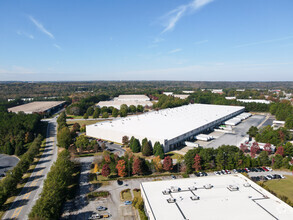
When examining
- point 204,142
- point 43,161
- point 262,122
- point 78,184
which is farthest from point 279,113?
point 43,161

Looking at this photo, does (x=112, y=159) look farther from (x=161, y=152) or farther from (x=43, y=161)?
(x=43, y=161)

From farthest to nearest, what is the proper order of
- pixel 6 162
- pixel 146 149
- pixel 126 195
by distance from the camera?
pixel 6 162, pixel 146 149, pixel 126 195

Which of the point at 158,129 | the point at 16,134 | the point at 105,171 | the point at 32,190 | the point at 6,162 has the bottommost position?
the point at 6,162

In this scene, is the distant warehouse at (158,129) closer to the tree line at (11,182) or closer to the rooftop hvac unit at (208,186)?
the rooftop hvac unit at (208,186)

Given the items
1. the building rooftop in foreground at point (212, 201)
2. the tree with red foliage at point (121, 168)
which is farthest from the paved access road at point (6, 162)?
the building rooftop in foreground at point (212, 201)

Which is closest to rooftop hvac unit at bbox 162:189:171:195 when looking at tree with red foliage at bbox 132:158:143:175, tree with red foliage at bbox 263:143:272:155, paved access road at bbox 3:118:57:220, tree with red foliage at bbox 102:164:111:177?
tree with red foliage at bbox 132:158:143:175

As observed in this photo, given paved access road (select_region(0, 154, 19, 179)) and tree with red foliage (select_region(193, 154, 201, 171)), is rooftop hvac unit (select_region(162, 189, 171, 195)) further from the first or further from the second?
paved access road (select_region(0, 154, 19, 179))

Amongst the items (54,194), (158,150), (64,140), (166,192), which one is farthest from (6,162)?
(166,192)

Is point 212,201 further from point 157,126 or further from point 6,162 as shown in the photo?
point 6,162
